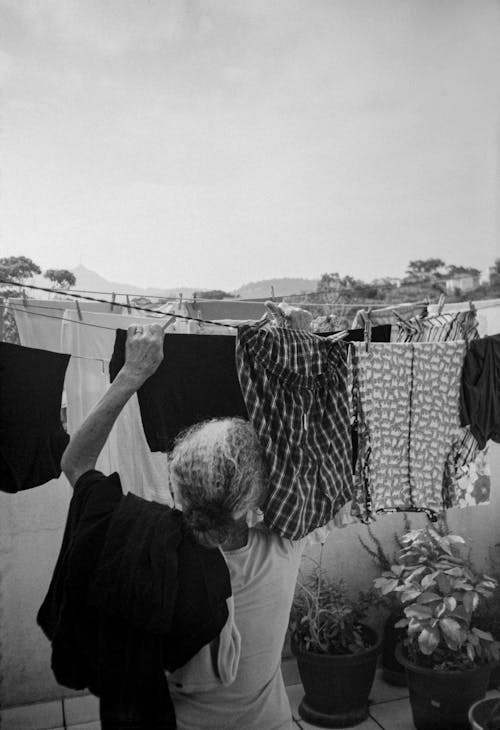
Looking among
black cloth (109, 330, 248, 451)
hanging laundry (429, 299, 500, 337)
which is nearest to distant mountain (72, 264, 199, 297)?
black cloth (109, 330, 248, 451)

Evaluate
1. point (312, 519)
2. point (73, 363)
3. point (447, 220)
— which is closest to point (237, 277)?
point (447, 220)

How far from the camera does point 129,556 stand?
1.19 m

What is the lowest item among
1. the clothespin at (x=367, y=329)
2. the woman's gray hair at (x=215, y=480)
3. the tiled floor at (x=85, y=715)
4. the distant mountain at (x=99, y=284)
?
the tiled floor at (x=85, y=715)

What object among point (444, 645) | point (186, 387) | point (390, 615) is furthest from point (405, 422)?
point (390, 615)

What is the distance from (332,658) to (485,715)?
2.73 ft

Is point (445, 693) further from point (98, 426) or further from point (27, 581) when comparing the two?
point (98, 426)

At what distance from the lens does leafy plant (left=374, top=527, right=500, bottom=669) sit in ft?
9.20

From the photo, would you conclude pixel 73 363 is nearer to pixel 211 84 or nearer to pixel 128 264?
pixel 128 264

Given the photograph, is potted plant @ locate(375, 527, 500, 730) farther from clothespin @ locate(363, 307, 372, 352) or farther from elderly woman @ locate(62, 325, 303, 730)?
elderly woman @ locate(62, 325, 303, 730)

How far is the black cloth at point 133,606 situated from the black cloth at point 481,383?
5.24 ft

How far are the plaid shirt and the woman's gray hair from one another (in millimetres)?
757

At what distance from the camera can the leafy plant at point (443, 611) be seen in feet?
9.20

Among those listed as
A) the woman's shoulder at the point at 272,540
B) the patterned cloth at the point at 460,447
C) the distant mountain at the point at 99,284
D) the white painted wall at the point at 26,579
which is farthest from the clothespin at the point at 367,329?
the white painted wall at the point at 26,579

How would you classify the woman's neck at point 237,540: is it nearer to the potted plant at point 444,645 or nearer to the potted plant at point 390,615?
the potted plant at point 444,645
